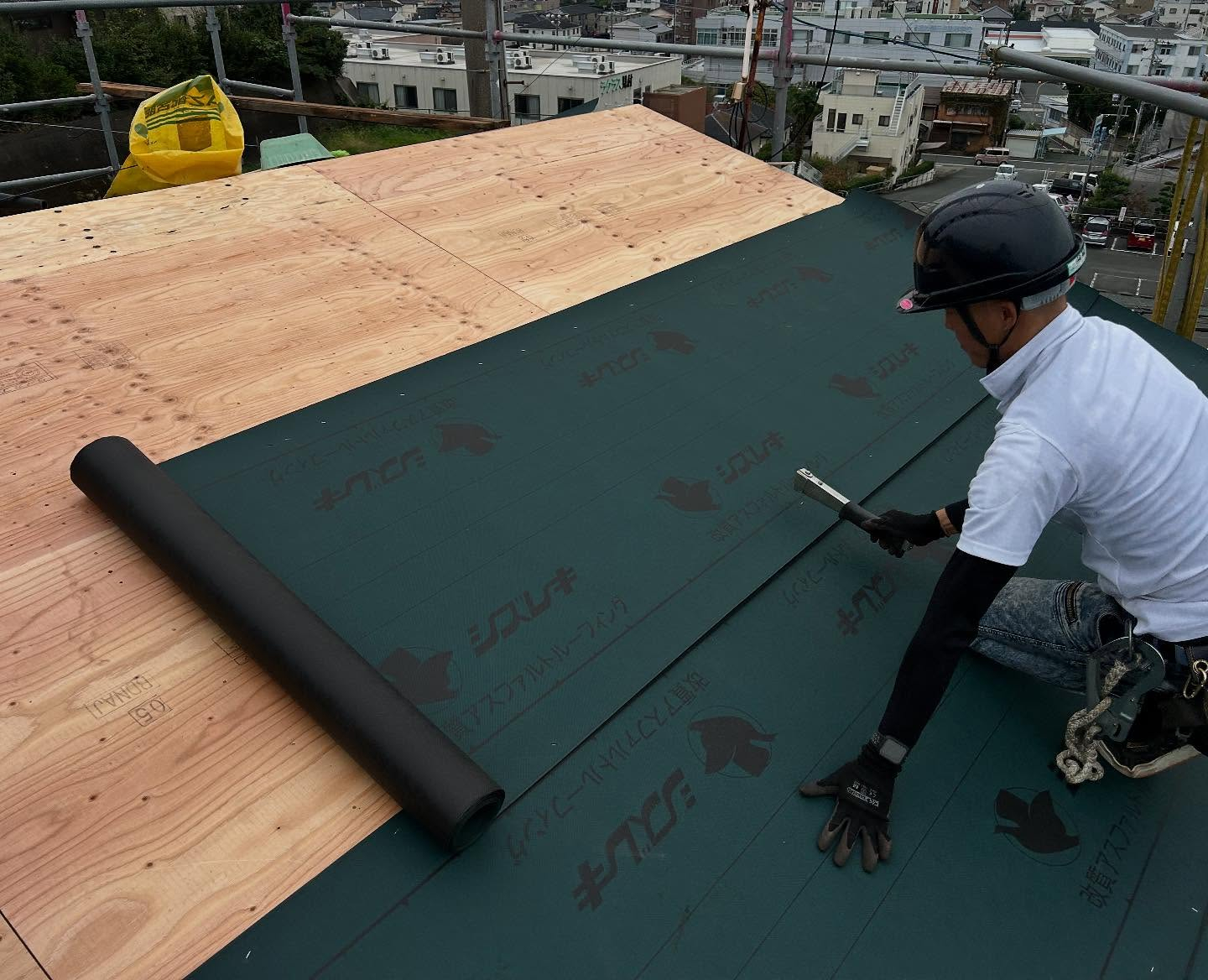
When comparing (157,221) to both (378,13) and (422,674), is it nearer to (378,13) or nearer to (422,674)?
(422,674)

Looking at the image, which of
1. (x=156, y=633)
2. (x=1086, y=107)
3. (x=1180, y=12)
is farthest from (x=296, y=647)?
(x=1180, y=12)

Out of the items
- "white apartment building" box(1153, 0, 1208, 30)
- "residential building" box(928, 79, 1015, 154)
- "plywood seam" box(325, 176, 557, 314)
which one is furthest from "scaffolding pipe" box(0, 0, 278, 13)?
"white apartment building" box(1153, 0, 1208, 30)

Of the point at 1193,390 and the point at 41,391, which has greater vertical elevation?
the point at 1193,390

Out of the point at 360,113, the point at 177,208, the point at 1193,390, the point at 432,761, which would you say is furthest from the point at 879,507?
the point at 360,113

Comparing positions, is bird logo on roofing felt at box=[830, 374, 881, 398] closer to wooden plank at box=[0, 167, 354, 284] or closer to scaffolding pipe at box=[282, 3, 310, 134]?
wooden plank at box=[0, 167, 354, 284]

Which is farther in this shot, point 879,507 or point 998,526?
point 879,507

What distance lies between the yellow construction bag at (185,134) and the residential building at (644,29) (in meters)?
42.1

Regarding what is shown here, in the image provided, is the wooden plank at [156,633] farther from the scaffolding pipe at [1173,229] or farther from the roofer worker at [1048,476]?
the scaffolding pipe at [1173,229]

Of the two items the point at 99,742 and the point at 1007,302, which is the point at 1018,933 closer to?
the point at 1007,302

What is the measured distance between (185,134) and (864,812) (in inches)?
190

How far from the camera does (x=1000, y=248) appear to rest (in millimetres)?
1676

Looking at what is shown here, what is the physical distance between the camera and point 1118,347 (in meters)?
1.74

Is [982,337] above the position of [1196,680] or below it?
above

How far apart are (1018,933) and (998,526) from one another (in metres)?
0.81
